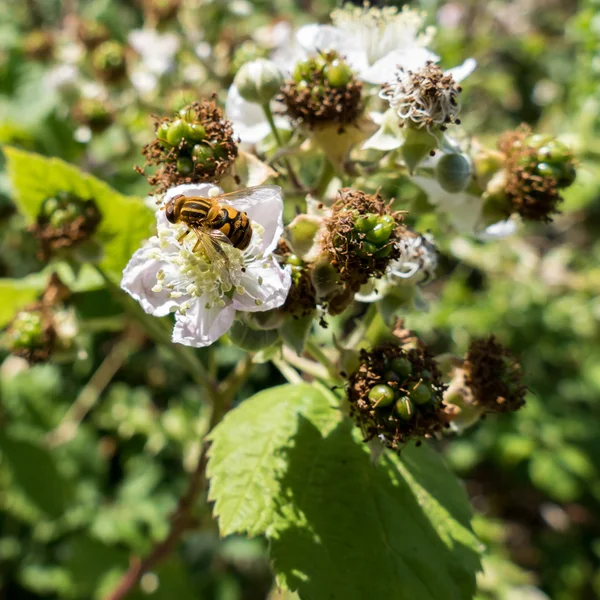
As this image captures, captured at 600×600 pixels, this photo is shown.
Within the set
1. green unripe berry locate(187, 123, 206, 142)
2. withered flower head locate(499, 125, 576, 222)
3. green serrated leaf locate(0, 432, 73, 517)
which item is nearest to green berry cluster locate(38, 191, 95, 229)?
green unripe berry locate(187, 123, 206, 142)

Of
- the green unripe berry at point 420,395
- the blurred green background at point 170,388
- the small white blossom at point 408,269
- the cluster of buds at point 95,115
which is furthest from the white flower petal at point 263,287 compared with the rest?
the cluster of buds at point 95,115

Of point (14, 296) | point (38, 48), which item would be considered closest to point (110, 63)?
point (38, 48)

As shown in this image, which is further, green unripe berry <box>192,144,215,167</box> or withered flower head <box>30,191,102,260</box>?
withered flower head <box>30,191,102,260</box>

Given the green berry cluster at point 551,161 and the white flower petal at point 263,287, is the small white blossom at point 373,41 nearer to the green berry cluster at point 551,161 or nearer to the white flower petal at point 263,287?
the green berry cluster at point 551,161

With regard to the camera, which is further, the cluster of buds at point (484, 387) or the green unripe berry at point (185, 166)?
the cluster of buds at point (484, 387)

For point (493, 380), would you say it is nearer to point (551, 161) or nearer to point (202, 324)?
point (551, 161)

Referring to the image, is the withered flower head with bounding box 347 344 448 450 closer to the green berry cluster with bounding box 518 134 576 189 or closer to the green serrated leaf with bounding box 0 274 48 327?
the green berry cluster with bounding box 518 134 576 189

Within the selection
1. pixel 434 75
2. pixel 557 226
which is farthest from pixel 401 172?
pixel 557 226
